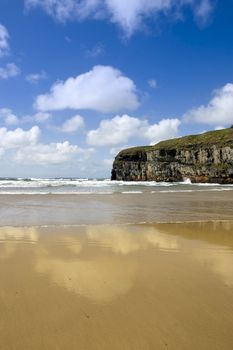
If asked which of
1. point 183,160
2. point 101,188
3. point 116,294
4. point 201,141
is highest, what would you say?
point 201,141

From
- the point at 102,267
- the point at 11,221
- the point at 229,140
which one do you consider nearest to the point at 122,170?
the point at 229,140

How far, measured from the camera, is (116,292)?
14.7 feet

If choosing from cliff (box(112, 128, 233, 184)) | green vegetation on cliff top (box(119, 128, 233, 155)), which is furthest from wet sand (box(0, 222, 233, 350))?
green vegetation on cliff top (box(119, 128, 233, 155))

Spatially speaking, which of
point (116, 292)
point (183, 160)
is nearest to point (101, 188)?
point (183, 160)

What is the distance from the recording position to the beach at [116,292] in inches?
129

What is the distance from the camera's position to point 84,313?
380 cm

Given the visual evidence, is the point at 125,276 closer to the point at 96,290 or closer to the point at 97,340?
the point at 96,290

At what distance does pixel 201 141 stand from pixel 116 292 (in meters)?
76.0

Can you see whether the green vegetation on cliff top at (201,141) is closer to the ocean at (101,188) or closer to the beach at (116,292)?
the ocean at (101,188)

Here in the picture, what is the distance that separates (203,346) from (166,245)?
4562 mm

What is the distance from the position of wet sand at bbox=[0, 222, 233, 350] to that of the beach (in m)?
0.01

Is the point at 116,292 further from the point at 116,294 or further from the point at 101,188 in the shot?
the point at 101,188

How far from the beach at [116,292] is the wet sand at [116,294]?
0.01 m

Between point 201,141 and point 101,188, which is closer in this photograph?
point 101,188
